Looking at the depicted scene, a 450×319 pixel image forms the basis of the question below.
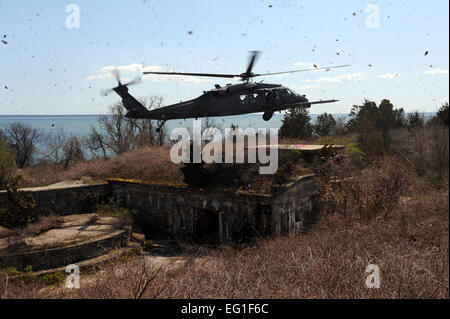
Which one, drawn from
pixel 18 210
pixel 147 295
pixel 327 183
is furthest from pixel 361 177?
pixel 18 210

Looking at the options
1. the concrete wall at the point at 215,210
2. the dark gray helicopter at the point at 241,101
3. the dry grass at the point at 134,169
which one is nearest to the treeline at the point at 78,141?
the dry grass at the point at 134,169

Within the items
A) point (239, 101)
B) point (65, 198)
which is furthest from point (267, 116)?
point (65, 198)

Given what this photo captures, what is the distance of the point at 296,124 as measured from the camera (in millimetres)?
28656

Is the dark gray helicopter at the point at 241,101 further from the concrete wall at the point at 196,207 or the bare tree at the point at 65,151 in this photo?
the bare tree at the point at 65,151

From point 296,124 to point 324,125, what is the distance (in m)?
6.48

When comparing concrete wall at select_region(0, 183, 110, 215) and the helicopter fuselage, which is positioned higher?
the helicopter fuselage

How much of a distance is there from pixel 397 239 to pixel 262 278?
576 centimetres

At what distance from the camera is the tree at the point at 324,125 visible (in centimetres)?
3294

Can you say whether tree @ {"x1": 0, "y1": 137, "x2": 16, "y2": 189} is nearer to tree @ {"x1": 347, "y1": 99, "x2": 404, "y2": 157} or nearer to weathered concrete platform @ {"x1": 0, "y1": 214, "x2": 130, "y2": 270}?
weathered concrete platform @ {"x1": 0, "y1": 214, "x2": 130, "y2": 270}

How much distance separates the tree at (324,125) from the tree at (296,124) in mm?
2954

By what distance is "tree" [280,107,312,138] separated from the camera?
92.9 ft

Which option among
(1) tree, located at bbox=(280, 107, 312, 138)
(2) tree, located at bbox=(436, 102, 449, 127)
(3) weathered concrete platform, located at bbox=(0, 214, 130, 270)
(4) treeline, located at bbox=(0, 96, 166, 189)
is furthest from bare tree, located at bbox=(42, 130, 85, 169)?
(2) tree, located at bbox=(436, 102, 449, 127)

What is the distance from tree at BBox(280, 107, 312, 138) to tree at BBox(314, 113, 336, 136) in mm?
2954
